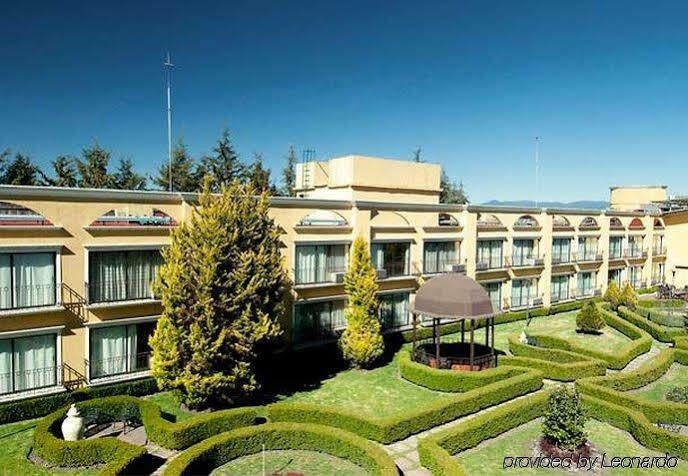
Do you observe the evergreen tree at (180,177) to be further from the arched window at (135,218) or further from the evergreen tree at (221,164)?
the arched window at (135,218)

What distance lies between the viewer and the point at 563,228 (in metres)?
49.4

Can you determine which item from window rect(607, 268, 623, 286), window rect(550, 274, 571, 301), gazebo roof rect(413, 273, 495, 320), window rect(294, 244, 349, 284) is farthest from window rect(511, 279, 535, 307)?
window rect(294, 244, 349, 284)

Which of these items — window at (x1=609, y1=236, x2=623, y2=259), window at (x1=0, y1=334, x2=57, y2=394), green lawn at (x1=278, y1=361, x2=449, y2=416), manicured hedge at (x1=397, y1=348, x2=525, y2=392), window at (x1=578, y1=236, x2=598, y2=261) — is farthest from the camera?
window at (x1=609, y1=236, x2=623, y2=259)

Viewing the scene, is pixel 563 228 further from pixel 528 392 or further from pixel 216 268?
pixel 216 268

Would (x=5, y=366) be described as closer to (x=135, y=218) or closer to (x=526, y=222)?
(x=135, y=218)

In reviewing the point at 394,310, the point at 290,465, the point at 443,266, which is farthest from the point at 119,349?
the point at 443,266

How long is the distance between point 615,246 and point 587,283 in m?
6.72

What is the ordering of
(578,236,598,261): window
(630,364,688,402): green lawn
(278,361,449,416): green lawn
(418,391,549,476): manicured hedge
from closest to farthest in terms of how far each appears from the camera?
(418,391,549,476): manicured hedge, (278,361,449,416): green lawn, (630,364,688,402): green lawn, (578,236,598,261): window

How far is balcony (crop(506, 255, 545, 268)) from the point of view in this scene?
45.1 m

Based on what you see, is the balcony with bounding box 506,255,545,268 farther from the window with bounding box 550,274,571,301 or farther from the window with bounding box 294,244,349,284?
the window with bounding box 294,244,349,284

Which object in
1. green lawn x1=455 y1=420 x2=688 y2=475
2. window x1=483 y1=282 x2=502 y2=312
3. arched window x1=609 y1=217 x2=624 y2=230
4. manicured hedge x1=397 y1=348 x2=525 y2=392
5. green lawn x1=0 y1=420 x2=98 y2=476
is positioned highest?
arched window x1=609 y1=217 x2=624 y2=230

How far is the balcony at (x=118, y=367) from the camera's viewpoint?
23.8m

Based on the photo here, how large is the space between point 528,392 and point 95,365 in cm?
2183

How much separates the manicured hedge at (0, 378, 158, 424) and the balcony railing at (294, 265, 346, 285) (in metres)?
10.1
